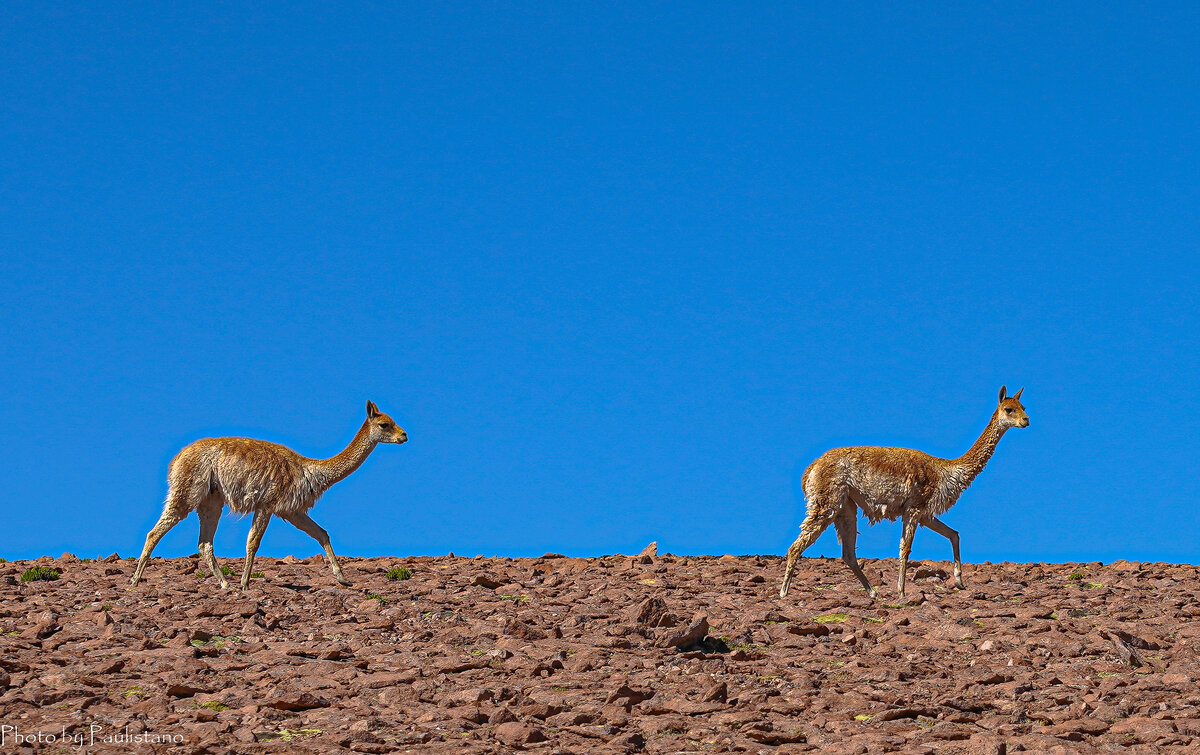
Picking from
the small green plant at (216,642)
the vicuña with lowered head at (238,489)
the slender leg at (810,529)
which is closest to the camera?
the small green plant at (216,642)

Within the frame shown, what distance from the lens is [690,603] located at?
2144cm

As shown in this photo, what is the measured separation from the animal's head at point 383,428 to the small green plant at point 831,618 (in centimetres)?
998

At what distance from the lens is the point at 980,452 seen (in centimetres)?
2517

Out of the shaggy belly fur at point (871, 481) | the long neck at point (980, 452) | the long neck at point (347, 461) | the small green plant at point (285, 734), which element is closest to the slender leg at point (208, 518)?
A: the long neck at point (347, 461)

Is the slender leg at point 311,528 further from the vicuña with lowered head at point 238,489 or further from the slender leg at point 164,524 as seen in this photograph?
the slender leg at point 164,524

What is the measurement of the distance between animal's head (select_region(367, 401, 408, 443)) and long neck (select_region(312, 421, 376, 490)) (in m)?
0.13

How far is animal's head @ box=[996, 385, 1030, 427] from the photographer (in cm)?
2561

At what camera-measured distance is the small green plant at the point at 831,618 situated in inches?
802

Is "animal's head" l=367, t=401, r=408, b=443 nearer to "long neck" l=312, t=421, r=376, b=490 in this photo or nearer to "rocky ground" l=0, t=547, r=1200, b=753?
"long neck" l=312, t=421, r=376, b=490

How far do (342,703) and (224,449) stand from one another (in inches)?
397

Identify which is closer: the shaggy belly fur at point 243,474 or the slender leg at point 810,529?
the slender leg at point 810,529

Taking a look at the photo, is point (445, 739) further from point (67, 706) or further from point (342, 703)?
point (67, 706)

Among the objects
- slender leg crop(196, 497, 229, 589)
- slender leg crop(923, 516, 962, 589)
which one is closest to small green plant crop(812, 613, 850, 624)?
slender leg crop(923, 516, 962, 589)

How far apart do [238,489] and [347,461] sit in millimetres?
2498
